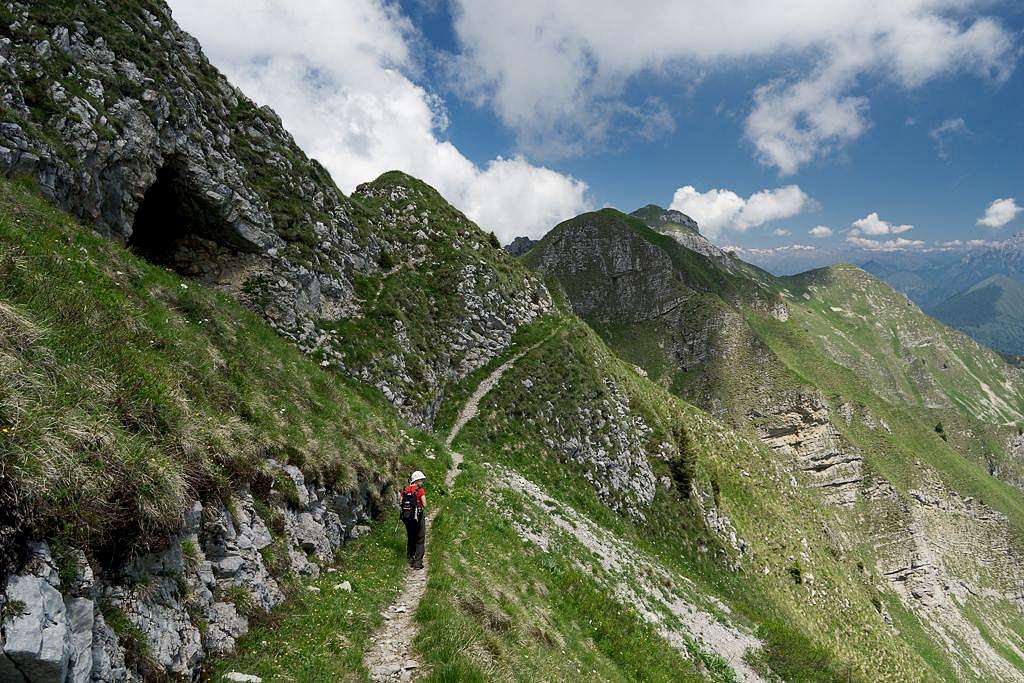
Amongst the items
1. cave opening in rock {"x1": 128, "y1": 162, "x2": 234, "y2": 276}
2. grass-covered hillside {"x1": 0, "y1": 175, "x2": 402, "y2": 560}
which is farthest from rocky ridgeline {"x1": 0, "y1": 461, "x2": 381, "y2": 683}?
cave opening in rock {"x1": 128, "y1": 162, "x2": 234, "y2": 276}

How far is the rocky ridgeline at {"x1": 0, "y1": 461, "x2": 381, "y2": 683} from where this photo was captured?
4.89 metres

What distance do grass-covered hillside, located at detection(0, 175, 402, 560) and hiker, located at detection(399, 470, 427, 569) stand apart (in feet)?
9.01

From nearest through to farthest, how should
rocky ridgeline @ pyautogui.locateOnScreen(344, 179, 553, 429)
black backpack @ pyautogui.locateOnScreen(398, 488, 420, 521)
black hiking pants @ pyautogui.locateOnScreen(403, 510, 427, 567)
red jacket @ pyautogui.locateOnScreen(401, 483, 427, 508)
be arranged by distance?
black backpack @ pyautogui.locateOnScreen(398, 488, 420, 521) < red jacket @ pyautogui.locateOnScreen(401, 483, 427, 508) < black hiking pants @ pyautogui.locateOnScreen(403, 510, 427, 567) < rocky ridgeline @ pyautogui.locateOnScreen(344, 179, 553, 429)

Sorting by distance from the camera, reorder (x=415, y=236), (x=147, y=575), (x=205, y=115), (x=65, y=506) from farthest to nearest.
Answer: (x=415, y=236) < (x=205, y=115) < (x=147, y=575) < (x=65, y=506)

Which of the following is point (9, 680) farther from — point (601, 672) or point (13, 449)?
point (601, 672)

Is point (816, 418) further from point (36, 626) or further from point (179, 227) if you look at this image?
point (36, 626)

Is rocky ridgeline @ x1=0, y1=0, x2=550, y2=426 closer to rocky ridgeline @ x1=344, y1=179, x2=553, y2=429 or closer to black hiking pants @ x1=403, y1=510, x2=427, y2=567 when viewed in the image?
rocky ridgeline @ x1=344, y1=179, x2=553, y2=429

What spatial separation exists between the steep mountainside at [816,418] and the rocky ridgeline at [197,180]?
6688 cm

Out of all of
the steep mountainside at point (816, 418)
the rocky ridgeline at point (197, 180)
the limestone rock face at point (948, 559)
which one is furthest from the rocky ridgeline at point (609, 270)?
the rocky ridgeline at point (197, 180)

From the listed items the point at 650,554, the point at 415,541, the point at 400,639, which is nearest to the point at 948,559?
the point at 650,554

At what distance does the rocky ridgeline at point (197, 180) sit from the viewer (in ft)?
67.4

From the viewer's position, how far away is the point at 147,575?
280 inches

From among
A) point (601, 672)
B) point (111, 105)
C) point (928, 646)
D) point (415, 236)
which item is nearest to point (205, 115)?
point (111, 105)

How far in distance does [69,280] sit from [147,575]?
852 centimetres
